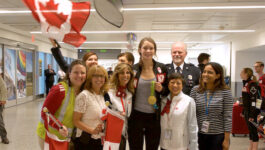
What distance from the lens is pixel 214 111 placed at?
79.7 inches

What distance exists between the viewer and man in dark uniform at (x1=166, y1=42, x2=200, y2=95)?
236 cm

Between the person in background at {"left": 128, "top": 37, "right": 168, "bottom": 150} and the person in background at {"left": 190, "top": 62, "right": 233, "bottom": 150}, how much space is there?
0.46 meters

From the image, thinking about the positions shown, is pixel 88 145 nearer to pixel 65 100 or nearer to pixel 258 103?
pixel 65 100

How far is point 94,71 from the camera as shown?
6.16 feet

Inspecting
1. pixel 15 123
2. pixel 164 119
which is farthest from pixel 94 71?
pixel 15 123

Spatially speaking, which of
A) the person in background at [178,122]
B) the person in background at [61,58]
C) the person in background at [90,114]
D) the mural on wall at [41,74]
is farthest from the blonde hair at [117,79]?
the mural on wall at [41,74]

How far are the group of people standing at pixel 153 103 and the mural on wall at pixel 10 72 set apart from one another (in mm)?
7616

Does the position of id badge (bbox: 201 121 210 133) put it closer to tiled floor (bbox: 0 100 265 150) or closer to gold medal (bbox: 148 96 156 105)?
gold medal (bbox: 148 96 156 105)

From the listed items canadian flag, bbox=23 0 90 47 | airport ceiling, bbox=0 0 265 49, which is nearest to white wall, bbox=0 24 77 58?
airport ceiling, bbox=0 0 265 49

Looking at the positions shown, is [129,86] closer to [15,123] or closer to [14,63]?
[15,123]

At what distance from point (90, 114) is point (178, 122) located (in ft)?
3.02

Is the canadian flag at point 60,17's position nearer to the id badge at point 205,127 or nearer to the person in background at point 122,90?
the person in background at point 122,90

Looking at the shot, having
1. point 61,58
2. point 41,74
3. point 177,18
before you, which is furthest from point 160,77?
point 41,74

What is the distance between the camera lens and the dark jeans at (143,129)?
2045mm
